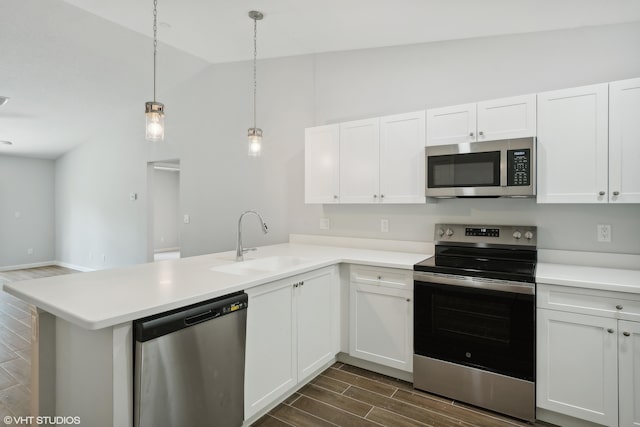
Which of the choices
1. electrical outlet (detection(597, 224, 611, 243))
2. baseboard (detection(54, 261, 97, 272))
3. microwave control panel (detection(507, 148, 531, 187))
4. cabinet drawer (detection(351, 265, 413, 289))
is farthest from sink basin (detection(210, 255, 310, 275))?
baseboard (detection(54, 261, 97, 272))

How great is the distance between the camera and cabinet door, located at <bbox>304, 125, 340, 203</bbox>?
3102mm

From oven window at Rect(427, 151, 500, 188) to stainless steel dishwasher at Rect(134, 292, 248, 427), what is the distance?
1.65 m

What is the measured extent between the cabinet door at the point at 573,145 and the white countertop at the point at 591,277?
44cm

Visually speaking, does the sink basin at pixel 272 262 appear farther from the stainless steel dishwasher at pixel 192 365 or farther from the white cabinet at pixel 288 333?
the stainless steel dishwasher at pixel 192 365

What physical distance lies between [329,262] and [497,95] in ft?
6.01

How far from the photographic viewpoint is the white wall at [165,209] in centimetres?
874

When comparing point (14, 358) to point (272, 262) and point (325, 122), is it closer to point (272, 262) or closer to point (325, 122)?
point (272, 262)

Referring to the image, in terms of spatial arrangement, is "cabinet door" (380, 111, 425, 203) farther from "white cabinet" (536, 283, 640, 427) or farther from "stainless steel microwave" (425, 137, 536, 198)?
"white cabinet" (536, 283, 640, 427)

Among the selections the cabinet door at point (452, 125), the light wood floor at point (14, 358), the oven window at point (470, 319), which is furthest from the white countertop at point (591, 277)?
the light wood floor at point (14, 358)

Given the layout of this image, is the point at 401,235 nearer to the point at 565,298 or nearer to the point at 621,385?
the point at 565,298

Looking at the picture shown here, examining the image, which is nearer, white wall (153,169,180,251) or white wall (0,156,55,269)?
white wall (0,156,55,269)

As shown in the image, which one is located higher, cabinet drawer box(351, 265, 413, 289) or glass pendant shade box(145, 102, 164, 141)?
glass pendant shade box(145, 102, 164, 141)

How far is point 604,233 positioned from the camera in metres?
2.27

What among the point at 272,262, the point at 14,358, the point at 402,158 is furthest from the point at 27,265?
the point at 402,158
